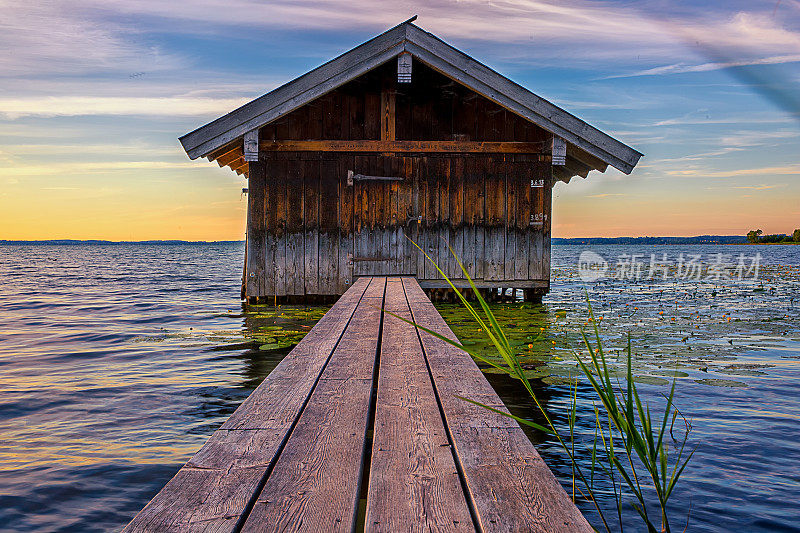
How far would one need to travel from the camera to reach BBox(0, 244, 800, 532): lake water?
11.9ft

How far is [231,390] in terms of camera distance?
18.9ft

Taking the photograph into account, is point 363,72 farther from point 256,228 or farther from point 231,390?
point 231,390

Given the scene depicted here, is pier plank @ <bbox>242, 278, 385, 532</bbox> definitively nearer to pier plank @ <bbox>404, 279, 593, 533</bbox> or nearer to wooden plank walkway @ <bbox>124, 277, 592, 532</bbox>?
wooden plank walkway @ <bbox>124, 277, 592, 532</bbox>

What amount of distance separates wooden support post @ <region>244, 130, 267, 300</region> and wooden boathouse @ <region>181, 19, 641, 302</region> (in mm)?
18

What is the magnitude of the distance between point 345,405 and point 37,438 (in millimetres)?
3315

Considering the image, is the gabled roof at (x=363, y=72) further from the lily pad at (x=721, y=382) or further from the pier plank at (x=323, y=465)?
the pier plank at (x=323, y=465)

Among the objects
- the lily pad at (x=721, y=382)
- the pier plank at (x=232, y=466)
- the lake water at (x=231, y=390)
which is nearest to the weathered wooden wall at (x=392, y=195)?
the lake water at (x=231, y=390)

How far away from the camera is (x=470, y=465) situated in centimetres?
215

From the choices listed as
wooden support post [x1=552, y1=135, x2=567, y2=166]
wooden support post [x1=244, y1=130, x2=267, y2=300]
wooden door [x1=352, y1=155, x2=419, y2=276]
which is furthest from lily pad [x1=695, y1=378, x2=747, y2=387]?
wooden support post [x1=244, y1=130, x2=267, y2=300]

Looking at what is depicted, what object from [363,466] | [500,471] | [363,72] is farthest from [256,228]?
[500,471]

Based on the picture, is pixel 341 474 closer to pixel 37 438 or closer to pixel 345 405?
pixel 345 405

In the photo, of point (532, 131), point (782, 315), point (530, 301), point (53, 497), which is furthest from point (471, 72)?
point (53, 497)

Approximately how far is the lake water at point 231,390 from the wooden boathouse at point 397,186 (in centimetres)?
96

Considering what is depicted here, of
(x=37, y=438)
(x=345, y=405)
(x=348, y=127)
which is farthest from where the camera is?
(x=348, y=127)
